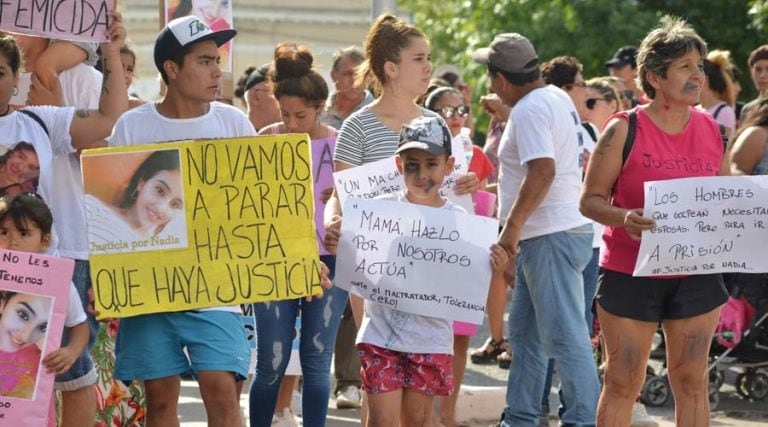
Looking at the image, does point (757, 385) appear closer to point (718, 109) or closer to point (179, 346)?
point (718, 109)

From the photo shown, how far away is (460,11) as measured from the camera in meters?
26.4

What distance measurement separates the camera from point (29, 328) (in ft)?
20.0

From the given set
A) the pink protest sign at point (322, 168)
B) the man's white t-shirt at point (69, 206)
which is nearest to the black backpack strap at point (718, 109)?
the pink protest sign at point (322, 168)

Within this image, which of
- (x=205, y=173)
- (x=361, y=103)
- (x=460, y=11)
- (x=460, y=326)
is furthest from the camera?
(x=460, y=11)

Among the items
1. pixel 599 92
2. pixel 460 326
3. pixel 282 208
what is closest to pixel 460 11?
pixel 599 92

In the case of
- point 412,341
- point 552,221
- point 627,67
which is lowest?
point 412,341

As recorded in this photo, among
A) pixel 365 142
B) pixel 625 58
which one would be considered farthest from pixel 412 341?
pixel 625 58

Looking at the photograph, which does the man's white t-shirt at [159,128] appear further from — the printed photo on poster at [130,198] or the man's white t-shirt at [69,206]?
the man's white t-shirt at [69,206]

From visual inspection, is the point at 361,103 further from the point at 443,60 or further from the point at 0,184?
the point at 443,60

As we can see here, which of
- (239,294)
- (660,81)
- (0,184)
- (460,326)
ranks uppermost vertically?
(660,81)

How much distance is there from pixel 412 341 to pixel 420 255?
0.38 meters

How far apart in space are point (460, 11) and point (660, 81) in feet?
64.5

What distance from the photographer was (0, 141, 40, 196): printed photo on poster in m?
6.32

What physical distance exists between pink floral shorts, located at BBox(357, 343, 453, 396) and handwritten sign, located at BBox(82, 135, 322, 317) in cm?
49
